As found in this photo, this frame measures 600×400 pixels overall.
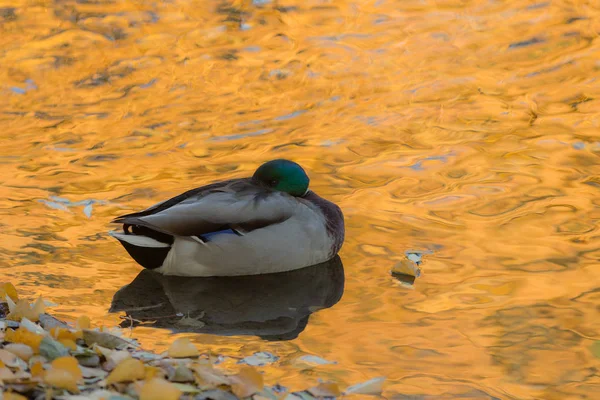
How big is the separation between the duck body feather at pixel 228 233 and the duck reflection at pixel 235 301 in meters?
0.07

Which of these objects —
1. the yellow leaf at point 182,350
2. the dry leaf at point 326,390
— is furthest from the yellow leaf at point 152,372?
the dry leaf at point 326,390

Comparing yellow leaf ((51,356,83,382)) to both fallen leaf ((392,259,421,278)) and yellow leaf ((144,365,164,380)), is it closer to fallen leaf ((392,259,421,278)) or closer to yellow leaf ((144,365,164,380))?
yellow leaf ((144,365,164,380))

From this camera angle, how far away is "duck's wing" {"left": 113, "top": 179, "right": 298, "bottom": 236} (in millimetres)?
4801

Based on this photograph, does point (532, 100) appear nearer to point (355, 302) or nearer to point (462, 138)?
point (462, 138)

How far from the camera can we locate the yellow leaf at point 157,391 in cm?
299

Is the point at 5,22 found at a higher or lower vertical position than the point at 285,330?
higher

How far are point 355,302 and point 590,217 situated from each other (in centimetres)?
159

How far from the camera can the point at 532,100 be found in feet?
24.3

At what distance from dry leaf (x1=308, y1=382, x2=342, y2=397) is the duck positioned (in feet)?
4.41

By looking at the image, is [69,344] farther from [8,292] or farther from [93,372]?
[8,292]

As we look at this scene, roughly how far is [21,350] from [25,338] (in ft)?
0.24

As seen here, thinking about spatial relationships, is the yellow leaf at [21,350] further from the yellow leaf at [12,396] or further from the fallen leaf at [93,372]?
the yellow leaf at [12,396]

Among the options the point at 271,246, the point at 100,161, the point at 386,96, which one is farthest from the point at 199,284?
the point at 386,96

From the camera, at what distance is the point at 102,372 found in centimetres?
325
